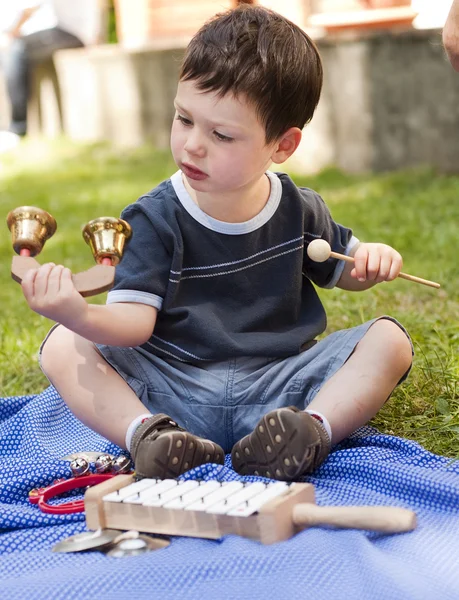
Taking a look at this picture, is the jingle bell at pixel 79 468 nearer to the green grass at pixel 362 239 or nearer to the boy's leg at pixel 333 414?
the boy's leg at pixel 333 414

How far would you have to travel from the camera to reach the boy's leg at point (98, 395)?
1.94 m

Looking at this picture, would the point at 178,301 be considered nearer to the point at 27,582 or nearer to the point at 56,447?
the point at 56,447

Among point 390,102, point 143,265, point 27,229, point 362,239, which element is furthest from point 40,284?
point 390,102

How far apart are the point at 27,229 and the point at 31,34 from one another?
7.53m

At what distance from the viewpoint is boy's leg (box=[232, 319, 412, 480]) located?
183cm

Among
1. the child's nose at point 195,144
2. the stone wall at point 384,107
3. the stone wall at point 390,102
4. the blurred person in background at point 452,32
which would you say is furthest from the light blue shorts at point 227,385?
the stone wall at point 390,102

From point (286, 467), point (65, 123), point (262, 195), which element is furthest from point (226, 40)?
point (65, 123)

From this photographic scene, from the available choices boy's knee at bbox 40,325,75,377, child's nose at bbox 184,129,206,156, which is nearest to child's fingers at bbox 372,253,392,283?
child's nose at bbox 184,129,206,156

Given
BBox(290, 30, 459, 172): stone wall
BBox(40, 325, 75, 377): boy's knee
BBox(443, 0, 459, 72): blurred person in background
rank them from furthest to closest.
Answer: BBox(290, 30, 459, 172): stone wall < BBox(40, 325, 75, 377): boy's knee < BBox(443, 0, 459, 72): blurred person in background

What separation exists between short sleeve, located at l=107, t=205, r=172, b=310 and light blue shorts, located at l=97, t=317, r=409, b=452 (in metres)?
0.15

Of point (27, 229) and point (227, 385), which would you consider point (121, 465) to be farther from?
point (27, 229)

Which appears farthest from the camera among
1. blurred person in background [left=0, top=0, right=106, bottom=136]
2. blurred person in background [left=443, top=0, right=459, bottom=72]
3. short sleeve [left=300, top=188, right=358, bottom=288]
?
blurred person in background [left=0, top=0, right=106, bottom=136]

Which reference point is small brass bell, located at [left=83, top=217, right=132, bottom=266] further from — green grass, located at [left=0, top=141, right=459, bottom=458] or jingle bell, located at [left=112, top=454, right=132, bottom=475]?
green grass, located at [left=0, top=141, right=459, bottom=458]

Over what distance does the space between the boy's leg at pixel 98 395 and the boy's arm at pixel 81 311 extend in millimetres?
120
